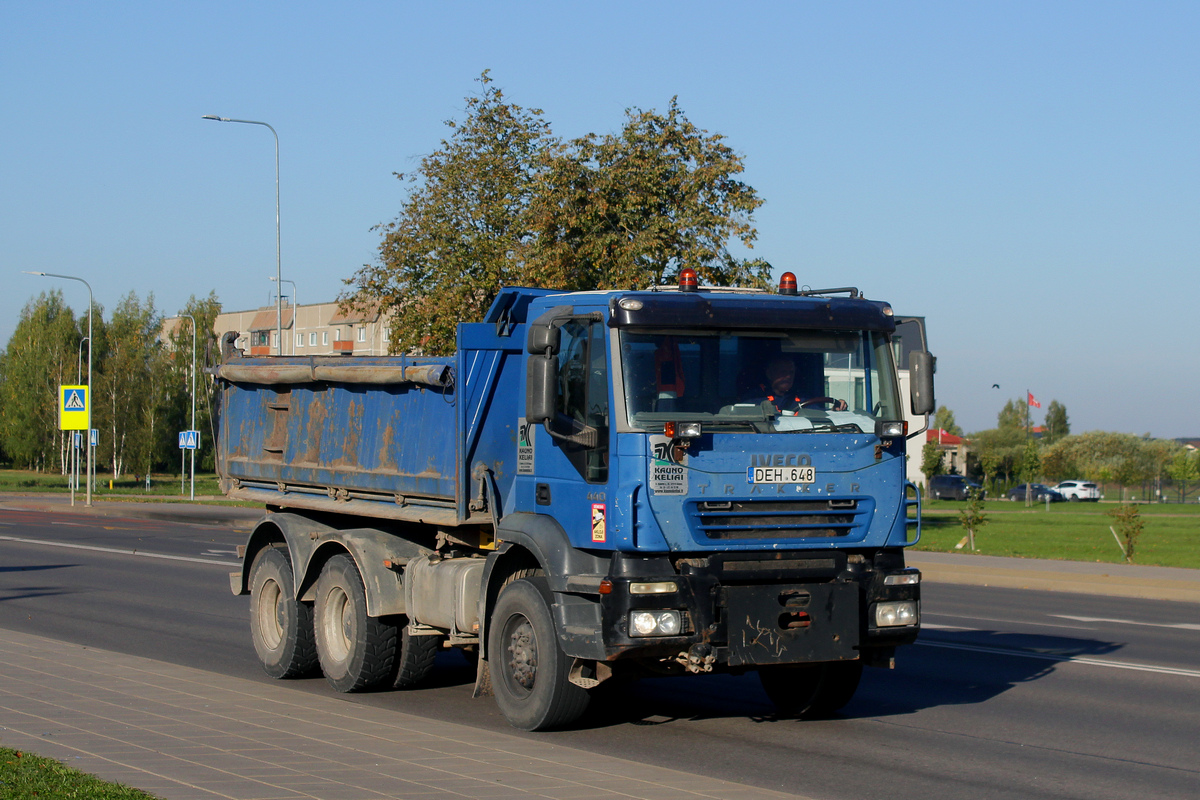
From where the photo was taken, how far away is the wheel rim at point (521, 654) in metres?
8.39

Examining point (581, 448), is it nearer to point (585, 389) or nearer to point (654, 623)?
point (585, 389)

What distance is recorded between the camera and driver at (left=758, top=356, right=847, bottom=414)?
805cm

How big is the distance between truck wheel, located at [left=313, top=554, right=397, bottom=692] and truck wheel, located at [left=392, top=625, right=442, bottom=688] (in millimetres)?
82

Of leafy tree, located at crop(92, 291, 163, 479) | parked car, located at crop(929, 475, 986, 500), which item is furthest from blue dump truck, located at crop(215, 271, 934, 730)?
parked car, located at crop(929, 475, 986, 500)

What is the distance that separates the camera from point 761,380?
805cm

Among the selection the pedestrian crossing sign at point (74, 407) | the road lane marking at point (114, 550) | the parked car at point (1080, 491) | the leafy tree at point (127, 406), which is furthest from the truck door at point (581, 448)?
the parked car at point (1080, 491)

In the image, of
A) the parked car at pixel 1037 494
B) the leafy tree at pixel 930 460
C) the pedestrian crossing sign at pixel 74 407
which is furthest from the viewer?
the parked car at pixel 1037 494

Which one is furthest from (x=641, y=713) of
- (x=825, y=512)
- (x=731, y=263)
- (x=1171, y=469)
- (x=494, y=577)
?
(x=1171, y=469)

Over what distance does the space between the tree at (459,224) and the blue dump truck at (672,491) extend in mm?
25748

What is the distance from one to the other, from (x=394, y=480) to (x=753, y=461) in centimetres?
350

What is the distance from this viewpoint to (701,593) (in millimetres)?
7605

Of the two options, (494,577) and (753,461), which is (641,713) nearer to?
(494,577)

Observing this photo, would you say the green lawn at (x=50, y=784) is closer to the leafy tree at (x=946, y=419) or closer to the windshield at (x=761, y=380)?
the windshield at (x=761, y=380)

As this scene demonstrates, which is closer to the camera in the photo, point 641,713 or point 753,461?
point 753,461
